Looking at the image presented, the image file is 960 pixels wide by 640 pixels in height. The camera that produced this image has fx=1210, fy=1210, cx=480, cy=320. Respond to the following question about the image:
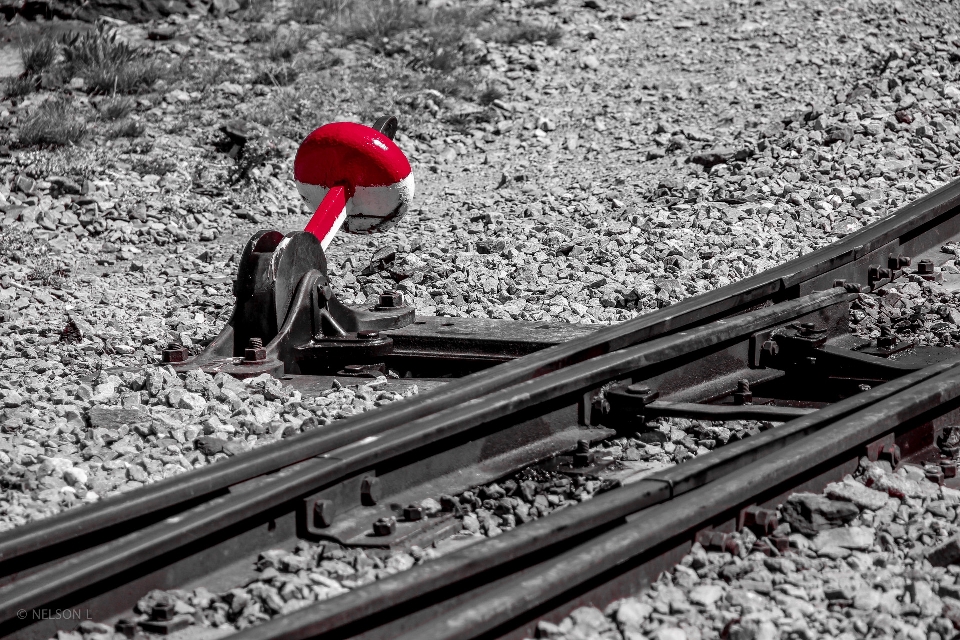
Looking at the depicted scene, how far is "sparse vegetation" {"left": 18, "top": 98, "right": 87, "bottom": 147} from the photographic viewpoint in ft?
31.7

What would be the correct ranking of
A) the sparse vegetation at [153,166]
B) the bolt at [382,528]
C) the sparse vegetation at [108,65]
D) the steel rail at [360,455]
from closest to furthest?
the steel rail at [360,455]
the bolt at [382,528]
the sparse vegetation at [153,166]
the sparse vegetation at [108,65]

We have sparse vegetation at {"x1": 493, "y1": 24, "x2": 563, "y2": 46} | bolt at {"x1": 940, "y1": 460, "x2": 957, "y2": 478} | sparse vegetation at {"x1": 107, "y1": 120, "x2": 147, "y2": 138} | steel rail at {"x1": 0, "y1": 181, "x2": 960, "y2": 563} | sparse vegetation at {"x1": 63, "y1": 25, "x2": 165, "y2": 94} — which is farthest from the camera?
sparse vegetation at {"x1": 493, "y1": 24, "x2": 563, "y2": 46}

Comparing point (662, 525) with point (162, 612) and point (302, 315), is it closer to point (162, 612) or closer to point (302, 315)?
point (162, 612)

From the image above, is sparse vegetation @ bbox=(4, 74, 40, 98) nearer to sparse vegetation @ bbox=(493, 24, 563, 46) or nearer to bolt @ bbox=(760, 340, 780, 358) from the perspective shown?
sparse vegetation @ bbox=(493, 24, 563, 46)

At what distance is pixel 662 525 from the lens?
110 inches

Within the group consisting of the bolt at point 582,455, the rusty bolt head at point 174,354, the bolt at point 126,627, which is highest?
the rusty bolt head at point 174,354

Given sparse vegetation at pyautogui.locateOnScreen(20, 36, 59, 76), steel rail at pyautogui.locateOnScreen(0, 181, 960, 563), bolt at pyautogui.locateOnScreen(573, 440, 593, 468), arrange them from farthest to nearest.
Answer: sparse vegetation at pyautogui.locateOnScreen(20, 36, 59, 76), bolt at pyautogui.locateOnScreen(573, 440, 593, 468), steel rail at pyautogui.locateOnScreen(0, 181, 960, 563)

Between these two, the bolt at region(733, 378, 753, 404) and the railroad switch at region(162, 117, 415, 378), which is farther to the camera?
the railroad switch at region(162, 117, 415, 378)

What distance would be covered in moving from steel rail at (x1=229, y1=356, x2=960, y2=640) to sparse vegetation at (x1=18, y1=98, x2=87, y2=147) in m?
7.69

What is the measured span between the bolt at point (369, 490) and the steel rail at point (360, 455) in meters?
0.06

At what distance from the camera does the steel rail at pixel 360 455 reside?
259 centimetres

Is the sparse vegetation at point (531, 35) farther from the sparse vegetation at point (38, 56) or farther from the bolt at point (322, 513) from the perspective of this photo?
the bolt at point (322, 513)

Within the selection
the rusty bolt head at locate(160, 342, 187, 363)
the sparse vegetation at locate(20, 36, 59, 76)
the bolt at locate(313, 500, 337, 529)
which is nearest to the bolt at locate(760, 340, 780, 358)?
the bolt at locate(313, 500, 337, 529)

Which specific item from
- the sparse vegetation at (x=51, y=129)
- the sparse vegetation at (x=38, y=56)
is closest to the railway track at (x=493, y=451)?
the sparse vegetation at (x=51, y=129)
